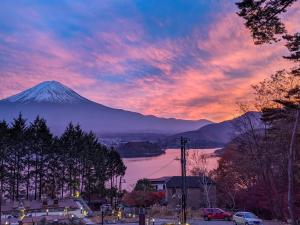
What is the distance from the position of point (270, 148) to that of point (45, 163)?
30.2m

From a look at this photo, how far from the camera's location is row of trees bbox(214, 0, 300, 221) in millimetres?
16750

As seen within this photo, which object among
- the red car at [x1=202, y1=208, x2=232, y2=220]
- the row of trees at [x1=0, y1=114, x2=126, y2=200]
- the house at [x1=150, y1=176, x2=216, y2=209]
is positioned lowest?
the red car at [x1=202, y1=208, x2=232, y2=220]

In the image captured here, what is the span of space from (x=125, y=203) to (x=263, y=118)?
39.8m

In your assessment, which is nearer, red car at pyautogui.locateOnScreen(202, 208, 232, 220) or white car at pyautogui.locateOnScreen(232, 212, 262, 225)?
white car at pyautogui.locateOnScreen(232, 212, 262, 225)

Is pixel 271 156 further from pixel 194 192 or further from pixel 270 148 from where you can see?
pixel 194 192

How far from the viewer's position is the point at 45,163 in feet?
184

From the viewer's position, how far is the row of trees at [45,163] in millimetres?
51906

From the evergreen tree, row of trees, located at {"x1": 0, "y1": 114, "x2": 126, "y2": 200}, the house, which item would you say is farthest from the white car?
row of trees, located at {"x1": 0, "y1": 114, "x2": 126, "y2": 200}

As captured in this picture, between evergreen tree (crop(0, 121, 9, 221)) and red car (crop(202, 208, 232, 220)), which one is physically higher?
evergreen tree (crop(0, 121, 9, 221))

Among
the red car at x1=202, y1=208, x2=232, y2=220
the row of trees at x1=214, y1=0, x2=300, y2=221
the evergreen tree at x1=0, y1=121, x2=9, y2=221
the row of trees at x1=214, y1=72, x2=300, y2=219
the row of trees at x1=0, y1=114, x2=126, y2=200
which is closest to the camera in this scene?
the row of trees at x1=214, y1=0, x2=300, y2=221

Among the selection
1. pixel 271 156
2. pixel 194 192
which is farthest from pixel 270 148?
pixel 194 192

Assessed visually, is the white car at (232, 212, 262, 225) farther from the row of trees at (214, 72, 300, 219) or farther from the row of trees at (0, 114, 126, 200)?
the row of trees at (0, 114, 126, 200)

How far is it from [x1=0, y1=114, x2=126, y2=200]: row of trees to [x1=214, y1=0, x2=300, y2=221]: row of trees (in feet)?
64.1

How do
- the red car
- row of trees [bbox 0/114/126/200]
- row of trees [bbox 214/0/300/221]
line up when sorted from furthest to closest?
row of trees [bbox 0/114/126/200]
the red car
row of trees [bbox 214/0/300/221]
